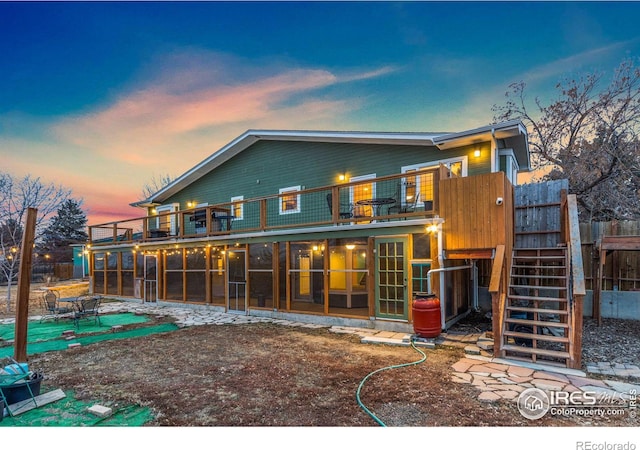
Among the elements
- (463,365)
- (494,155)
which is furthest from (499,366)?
(494,155)

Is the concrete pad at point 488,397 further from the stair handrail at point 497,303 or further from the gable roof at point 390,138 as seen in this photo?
the gable roof at point 390,138

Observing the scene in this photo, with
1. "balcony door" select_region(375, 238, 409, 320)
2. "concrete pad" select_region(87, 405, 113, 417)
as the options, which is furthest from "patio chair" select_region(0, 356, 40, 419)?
"balcony door" select_region(375, 238, 409, 320)

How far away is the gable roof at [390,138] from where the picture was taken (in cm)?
839

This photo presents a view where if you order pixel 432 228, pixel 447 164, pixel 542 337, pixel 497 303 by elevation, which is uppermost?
pixel 447 164

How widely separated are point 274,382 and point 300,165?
850cm

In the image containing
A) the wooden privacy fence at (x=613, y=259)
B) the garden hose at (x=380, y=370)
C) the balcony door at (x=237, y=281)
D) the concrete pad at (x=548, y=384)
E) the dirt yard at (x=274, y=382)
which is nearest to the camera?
the garden hose at (x=380, y=370)

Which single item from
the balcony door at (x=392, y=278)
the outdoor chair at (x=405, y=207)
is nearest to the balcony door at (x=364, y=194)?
the outdoor chair at (x=405, y=207)

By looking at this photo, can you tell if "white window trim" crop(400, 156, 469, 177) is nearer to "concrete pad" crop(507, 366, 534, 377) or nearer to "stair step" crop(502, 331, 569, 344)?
"stair step" crop(502, 331, 569, 344)

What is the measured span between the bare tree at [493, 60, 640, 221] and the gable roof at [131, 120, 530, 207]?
3794mm

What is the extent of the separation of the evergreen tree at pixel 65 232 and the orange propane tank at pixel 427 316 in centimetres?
3679

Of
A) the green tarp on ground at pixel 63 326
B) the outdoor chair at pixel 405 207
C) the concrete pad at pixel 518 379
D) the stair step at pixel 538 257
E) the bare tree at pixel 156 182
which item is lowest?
the green tarp on ground at pixel 63 326

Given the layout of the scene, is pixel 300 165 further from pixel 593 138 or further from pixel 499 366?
pixel 593 138

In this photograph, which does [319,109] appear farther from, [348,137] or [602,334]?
[602,334]

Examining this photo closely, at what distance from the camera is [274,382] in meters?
4.66
